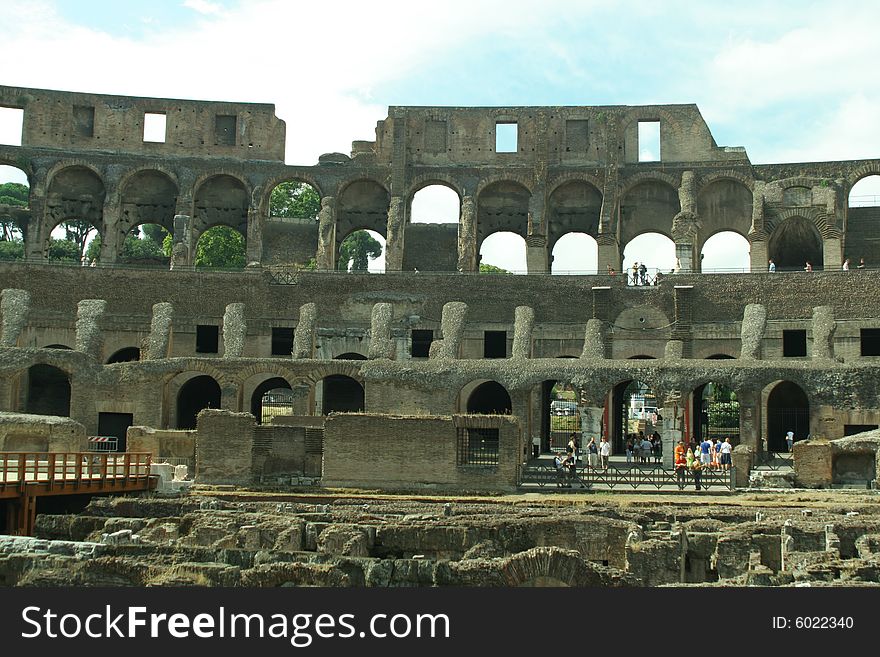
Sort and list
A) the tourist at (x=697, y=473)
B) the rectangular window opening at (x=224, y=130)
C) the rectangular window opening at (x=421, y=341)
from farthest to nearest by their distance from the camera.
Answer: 1. the rectangular window opening at (x=224, y=130)
2. the rectangular window opening at (x=421, y=341)
3. the tourist at (x=697, y=473)

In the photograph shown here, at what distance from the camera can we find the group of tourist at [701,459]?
29375mm

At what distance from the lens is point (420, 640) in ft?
30.0

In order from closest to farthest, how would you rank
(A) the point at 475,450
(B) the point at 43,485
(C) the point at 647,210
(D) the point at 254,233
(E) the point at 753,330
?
1. (B) the point at 43,485
2. (A) the point at 475,450
3. (E) the point at 753,330
4. (D) the point at 254,233
5. (C) the point at 647,210

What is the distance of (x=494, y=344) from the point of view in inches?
1731

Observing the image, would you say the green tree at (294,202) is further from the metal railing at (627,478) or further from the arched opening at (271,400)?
the metal railing at (627,478)

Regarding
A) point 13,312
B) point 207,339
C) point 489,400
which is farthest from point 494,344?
point 13,312

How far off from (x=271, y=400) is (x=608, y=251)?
59.7 ft

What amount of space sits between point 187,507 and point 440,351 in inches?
698

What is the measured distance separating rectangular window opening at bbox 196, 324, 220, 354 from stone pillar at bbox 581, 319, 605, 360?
15.4 metres

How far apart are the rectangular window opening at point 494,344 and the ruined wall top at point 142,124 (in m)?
16.4

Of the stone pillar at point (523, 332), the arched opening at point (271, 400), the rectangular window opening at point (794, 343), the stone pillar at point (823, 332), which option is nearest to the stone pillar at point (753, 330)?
the rectangular window opening at point (794, 343)

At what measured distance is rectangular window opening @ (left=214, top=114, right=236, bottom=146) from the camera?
53.0 meters

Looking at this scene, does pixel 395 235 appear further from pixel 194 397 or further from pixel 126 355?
pixel 126 355

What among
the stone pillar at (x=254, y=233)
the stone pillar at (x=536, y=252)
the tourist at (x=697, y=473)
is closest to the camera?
the tourist at (x=697, y=473)
